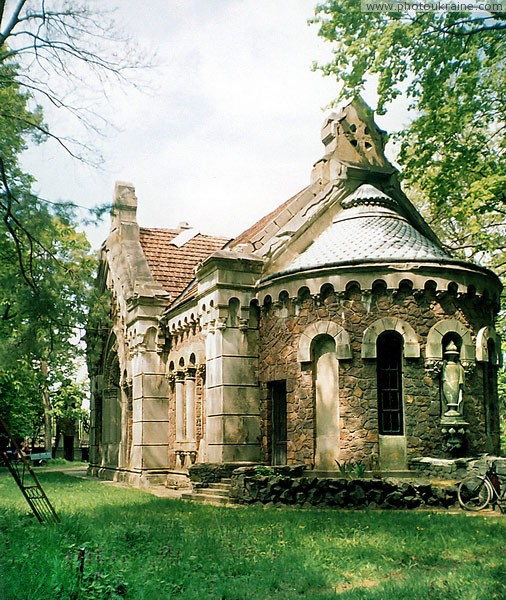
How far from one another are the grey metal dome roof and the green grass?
588 centimetres

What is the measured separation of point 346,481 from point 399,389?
2.88 metres

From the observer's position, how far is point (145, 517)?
492 inches

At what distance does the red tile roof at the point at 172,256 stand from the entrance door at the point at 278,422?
6.68 m

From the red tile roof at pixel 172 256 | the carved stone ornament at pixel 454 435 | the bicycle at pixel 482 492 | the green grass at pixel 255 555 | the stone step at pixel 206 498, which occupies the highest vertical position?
the red tile roof at pixel 172 256

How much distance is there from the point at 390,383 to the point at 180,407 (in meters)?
7.19

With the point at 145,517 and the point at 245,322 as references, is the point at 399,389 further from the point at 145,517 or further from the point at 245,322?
the point at 145,517

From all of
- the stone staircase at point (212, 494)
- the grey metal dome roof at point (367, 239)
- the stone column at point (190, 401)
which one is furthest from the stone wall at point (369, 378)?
the stone column at point (190, 401)

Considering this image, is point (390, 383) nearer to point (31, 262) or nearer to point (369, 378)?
point (369, 378)

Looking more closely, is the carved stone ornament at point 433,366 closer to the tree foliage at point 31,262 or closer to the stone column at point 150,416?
the tree foliage at point 31,262

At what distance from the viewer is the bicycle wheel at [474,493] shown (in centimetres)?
1320

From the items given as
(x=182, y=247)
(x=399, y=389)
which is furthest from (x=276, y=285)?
(x=182, y=247)

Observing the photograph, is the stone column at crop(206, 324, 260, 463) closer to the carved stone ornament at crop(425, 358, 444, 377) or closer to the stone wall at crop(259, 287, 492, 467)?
the stone wall at crop(259, 287, 492, 467)

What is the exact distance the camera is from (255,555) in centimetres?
890

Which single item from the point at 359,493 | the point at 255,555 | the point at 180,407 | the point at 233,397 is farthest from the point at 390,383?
the point at 255,555
